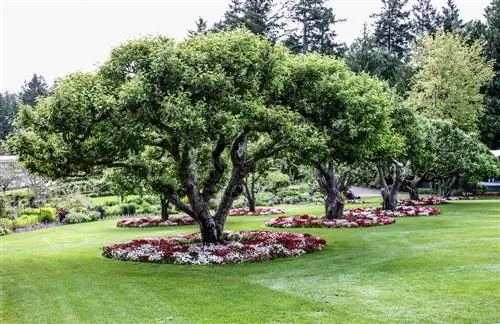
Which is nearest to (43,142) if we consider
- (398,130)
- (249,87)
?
(249,87)

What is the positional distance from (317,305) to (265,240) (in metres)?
7.81

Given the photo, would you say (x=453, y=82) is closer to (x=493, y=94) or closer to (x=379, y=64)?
(x=493, y=94)

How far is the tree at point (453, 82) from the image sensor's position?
45.7 metres

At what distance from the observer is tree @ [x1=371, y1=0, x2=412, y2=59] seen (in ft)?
240

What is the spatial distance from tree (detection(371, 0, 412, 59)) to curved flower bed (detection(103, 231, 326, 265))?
6159 centimetres

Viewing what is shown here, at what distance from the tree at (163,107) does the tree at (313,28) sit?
4968cm

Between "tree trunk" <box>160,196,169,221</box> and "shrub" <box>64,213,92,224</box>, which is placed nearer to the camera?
"tree trunk" <box>160,196,169,221</box>

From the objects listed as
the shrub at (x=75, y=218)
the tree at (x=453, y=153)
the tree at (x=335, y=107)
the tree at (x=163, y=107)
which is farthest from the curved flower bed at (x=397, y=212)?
the shrub at (x=75, y=218)

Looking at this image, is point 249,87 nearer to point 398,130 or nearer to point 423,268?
point 423,268

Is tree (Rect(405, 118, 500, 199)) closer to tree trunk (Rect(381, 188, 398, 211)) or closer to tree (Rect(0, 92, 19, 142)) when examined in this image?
tree trunk (Rect(381, 188, 398, 211))

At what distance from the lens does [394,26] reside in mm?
73188

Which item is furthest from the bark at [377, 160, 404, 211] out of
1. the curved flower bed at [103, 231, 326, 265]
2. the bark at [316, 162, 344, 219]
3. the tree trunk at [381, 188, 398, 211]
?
the curved flower bed at [103, 231, 326, 265]

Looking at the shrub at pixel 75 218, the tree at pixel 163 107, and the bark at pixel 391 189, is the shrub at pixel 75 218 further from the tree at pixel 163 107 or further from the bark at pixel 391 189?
the bark at pixel 391 189

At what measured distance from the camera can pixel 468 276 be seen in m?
11.9
